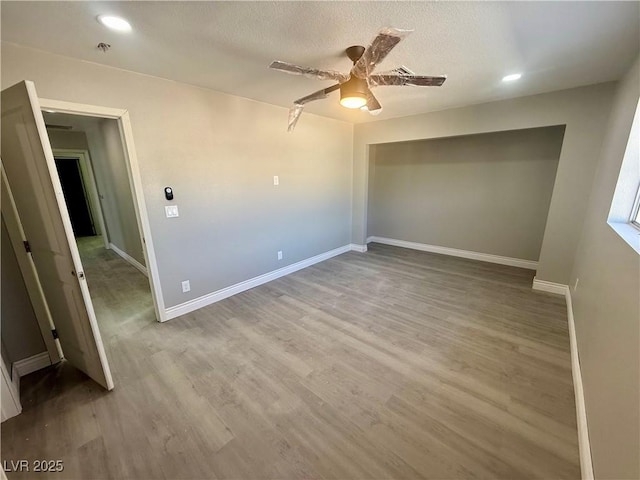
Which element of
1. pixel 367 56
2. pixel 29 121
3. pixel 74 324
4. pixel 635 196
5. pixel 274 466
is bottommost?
pixel 274 466

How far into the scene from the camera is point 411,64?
2168 millimetres

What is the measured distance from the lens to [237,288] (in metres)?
3.50

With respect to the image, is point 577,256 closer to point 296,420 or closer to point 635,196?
point 635,196

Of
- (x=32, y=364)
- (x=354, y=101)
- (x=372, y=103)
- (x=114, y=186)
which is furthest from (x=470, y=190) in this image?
(x=114, y=186)

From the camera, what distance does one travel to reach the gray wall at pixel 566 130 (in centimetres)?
278

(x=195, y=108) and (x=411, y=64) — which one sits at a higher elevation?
(x=411, y=64)

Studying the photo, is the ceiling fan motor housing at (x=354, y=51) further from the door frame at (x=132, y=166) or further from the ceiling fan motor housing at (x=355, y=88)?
the door frame at (x=132, y=166)

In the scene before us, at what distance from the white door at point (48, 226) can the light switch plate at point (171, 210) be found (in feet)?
3.29

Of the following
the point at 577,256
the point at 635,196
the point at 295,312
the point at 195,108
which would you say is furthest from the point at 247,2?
the point at 577,256

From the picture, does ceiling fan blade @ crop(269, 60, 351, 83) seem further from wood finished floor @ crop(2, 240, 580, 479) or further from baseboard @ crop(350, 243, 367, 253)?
baseboard @ crop(350, 243, 367, 253)

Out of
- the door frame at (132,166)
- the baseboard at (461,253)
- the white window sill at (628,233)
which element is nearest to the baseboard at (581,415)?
the white window sill at (628,233)

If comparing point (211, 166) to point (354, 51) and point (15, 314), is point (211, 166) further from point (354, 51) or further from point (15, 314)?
point (15, 314)

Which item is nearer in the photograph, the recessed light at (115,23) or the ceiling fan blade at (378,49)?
the ceiling fan blade at (378,49)

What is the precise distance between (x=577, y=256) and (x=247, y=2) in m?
3.95
